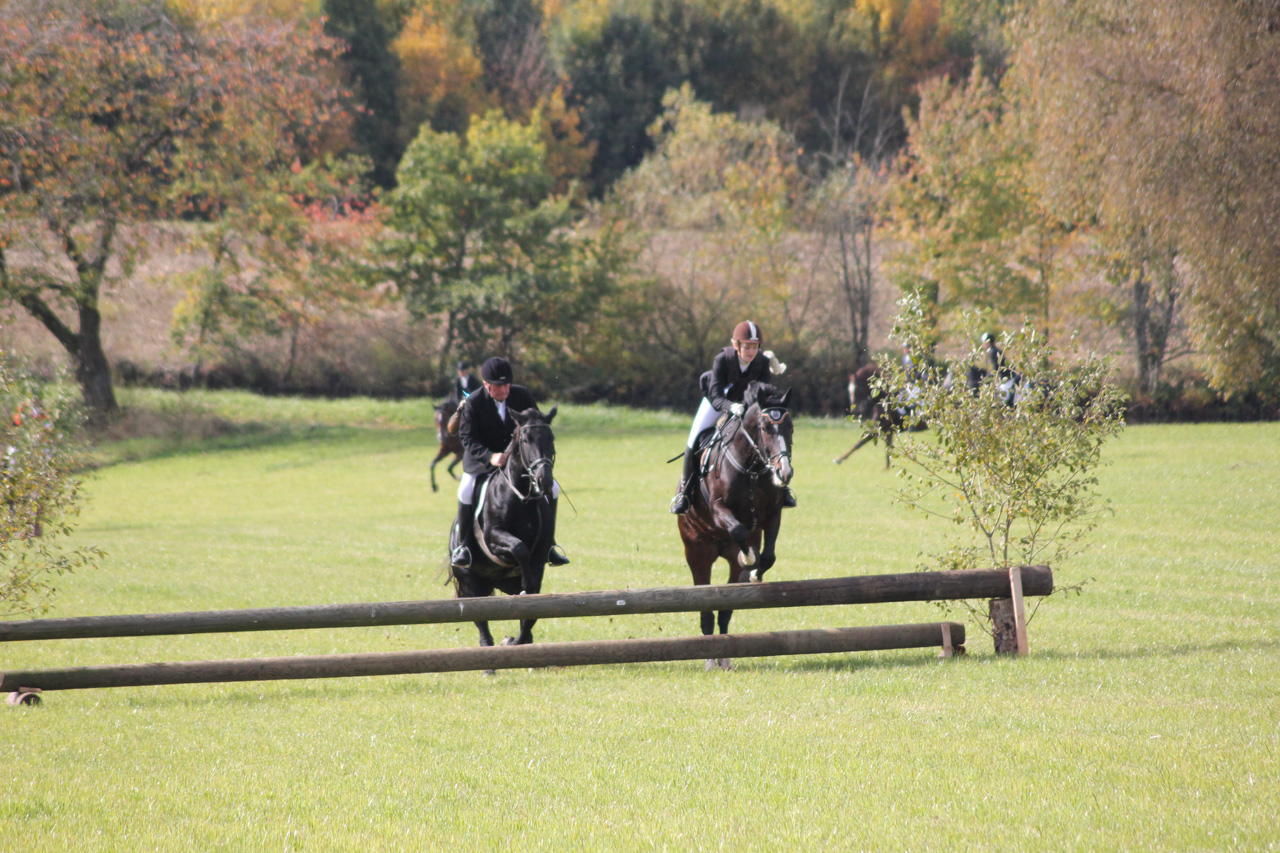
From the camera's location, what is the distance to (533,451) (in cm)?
1003

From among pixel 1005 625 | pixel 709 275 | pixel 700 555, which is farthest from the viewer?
pixel 709 275

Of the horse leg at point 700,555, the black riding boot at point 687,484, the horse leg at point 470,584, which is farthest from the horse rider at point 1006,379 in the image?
the horse leg at point 470,584

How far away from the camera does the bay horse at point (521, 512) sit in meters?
10.1

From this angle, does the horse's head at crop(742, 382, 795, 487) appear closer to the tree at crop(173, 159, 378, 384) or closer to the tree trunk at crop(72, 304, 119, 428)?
the tree at crop(173, 159, 378, 384)

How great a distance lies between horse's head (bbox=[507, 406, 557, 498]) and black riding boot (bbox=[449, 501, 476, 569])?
0.86 m

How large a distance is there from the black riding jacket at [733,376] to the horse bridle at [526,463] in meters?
1.80

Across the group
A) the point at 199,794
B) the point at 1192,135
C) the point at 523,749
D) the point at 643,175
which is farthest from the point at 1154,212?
the point at 643,175

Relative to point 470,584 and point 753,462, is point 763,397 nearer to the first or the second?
point 753,462

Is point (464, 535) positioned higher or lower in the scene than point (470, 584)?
higher

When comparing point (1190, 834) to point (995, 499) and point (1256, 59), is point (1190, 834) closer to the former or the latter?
point (995, 499)

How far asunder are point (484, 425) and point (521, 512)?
3.40 ft

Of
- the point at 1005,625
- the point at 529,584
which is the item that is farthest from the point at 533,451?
the point at 1005,625

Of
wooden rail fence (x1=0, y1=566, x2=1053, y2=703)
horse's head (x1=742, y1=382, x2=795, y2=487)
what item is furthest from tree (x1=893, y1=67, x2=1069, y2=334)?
wooden rail fence (x1=0, y1=566, x2=1053, y2=703)

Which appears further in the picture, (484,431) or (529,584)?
(484,431)
